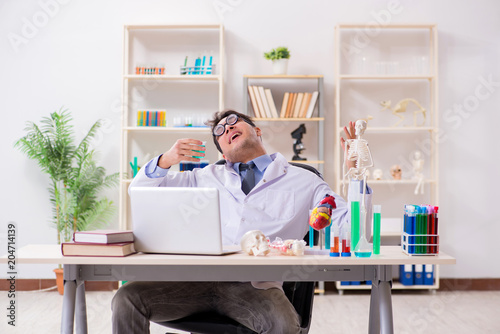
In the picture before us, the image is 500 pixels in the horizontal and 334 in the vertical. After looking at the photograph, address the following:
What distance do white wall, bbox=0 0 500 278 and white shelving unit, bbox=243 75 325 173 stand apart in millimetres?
103

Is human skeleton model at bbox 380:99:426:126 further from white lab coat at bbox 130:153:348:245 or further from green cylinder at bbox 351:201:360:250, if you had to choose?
green cylinder at bbox 351:201:360:250

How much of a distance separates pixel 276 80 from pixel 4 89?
7.60ft

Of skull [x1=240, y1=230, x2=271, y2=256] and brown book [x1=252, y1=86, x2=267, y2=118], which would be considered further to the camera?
brown book [x1=252, y1=86, x2=267, y2=118]

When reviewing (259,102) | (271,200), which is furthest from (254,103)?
(271,200)

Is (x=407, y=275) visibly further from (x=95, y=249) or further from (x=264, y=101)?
(x=95, y=249)

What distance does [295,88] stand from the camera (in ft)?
15.1

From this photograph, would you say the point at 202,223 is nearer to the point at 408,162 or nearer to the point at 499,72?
the point at 408,162

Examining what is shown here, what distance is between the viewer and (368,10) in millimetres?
4617

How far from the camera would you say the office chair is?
1.81 m

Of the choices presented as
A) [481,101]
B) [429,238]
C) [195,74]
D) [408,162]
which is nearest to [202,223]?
[429,238]

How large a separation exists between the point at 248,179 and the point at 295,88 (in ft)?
7.96

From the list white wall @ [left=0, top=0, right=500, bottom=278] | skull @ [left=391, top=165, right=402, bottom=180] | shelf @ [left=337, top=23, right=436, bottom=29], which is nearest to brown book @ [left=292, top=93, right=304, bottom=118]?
white wall @ [left=0, top=0, right=500, bottom=278]

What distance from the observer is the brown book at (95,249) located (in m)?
1.59

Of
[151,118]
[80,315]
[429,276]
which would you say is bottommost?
[429,276]
